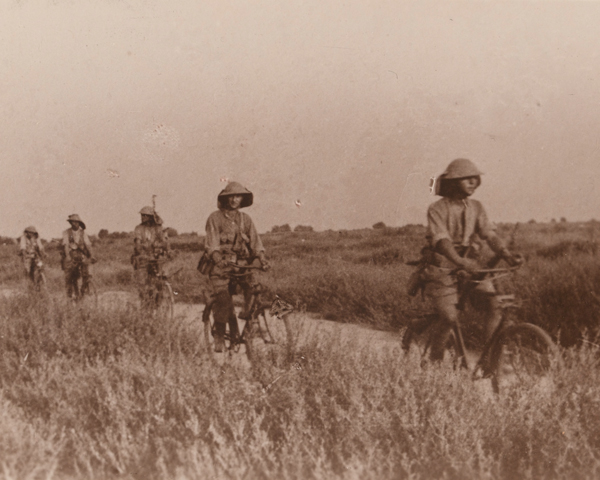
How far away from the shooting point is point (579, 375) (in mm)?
4223

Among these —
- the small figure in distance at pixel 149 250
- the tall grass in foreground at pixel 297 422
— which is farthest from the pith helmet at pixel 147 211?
the tall grass in foreground at pixel 297 422

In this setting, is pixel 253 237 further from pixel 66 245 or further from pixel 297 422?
pixel 66 245

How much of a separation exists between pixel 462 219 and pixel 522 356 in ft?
A: 4.06

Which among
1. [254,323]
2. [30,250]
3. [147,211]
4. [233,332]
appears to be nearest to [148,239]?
[147,211]

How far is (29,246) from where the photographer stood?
13.6 meters

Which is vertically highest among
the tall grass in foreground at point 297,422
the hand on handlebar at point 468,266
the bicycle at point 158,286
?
the hand on handlebar at point 468,266

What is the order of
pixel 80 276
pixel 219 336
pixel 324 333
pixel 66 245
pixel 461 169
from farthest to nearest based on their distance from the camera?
pixel 80 276, pixel 66 245, pixel 219 336, pixel 324 333, pixel 461 169

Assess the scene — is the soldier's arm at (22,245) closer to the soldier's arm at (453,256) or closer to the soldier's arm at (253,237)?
the soldier's arm at (253,237)

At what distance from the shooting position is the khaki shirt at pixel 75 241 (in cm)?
1155

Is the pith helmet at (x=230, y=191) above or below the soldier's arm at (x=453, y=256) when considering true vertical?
above

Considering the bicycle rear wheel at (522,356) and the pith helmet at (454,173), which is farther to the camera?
the pith helmet at (454,173)

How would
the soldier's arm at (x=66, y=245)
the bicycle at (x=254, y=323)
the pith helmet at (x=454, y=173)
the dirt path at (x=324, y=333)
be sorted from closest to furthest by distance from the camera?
the pith helmet at (x=454, y=173)
the dirt path at (x=324, y=333)
the bicycle at (x=254, y=323)
the soldier's arm at (x=66, y=245)

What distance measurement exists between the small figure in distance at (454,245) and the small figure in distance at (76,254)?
8.31m

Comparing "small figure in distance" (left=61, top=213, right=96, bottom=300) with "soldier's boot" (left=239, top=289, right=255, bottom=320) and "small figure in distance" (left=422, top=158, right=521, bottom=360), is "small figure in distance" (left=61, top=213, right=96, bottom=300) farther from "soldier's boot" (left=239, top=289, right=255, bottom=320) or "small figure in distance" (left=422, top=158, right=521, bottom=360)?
"small figure in distance" (left=422, top=158, right=521, bottom=360)
